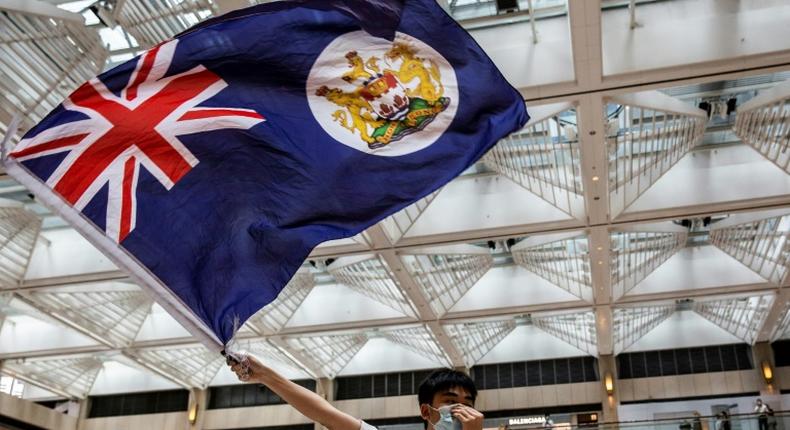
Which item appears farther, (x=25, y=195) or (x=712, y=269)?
(x=712, y=269)

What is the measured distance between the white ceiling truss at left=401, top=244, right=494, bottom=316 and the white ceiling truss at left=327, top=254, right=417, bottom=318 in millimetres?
923

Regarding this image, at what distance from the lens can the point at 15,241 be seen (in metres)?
26.0

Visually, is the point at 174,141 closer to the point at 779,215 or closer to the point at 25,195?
the point at 779,215

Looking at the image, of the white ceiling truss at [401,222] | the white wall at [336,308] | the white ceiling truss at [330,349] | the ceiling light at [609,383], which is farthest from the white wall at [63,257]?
the ceiling light at [609,383]

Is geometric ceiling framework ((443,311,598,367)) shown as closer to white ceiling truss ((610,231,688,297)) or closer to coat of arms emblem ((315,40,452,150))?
white ceiling truss ((610,231,688,297))

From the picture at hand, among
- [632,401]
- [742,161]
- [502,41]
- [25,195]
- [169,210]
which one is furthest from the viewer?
[632,401]

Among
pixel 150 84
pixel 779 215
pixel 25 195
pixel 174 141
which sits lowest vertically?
pixel 174 141

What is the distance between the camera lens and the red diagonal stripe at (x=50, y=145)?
4.29 metres

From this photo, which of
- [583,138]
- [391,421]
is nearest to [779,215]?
[583,138]

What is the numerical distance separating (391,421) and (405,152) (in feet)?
107

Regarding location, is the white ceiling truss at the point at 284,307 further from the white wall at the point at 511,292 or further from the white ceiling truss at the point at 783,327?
the white ceiling truss at the point at 783,327

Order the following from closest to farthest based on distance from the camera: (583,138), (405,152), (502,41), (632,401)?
(405,152) < (502,41) < (583,138) < (632,401)

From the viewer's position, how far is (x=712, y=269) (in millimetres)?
28375

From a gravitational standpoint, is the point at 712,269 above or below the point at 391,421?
above
